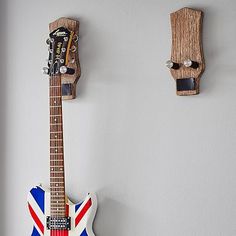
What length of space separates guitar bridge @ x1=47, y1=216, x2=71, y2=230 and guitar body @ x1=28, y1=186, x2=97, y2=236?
1 centimetres

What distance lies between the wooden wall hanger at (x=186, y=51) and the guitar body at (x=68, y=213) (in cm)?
57

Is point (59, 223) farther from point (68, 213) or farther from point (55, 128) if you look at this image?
point (55, 128)

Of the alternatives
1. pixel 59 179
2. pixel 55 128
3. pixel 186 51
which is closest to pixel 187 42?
pixel 186 51

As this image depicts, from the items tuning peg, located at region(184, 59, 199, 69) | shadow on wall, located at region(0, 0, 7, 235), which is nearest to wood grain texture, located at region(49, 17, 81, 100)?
shadow on wall, located at region(0, 0, 7, 235)

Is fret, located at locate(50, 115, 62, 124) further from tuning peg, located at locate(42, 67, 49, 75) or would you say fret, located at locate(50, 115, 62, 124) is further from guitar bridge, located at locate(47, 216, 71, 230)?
guitar bridge, located at locate(47, 216, 71, 230)

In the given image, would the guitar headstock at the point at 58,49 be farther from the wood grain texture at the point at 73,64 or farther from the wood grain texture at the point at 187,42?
the wood grain texture at the point at 187,42

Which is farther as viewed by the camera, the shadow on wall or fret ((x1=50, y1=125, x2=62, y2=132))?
the shadow on wall

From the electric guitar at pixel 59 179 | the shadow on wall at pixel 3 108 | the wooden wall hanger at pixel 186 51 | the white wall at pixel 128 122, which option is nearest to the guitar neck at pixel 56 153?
the electric guitar at pixel 59 179

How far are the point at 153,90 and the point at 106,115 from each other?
8.7 inches

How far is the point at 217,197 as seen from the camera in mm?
1775

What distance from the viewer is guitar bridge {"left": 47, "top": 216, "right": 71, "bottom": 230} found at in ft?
6.34

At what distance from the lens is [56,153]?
194 centimetres

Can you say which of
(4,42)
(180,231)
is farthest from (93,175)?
(4,42)

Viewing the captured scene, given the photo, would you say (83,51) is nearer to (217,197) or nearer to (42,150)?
(42,150)
